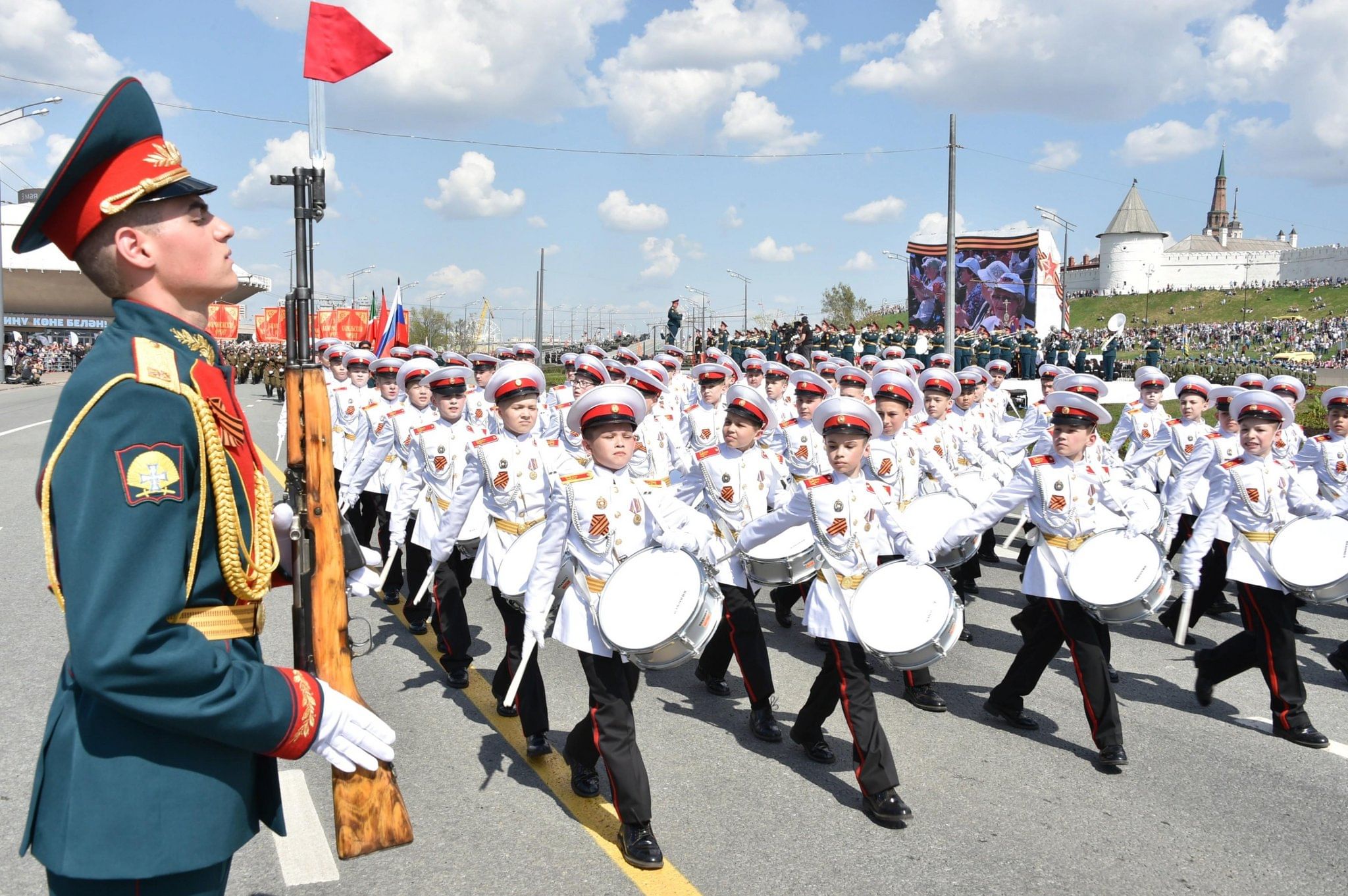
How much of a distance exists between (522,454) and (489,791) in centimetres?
228

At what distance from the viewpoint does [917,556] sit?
5266mm

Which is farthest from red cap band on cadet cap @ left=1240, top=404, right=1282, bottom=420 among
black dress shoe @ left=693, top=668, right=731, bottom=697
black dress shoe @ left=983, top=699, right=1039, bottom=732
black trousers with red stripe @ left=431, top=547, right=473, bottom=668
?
black trousers with red stripe @ left=431, top=547, right=473, bottom=668

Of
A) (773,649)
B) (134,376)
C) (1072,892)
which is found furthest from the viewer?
(773,649)

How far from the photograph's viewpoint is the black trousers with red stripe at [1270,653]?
19.4ft

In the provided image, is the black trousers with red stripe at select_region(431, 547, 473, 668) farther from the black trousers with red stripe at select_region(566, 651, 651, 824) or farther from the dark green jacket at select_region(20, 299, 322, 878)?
the dark green jacket at select_region(20, 299, 322, 878)

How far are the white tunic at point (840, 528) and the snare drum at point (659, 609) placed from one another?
2.73ft

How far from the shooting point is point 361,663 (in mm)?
7086

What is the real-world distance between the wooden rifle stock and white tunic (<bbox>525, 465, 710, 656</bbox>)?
193 cm

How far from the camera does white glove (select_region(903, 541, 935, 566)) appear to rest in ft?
17.2

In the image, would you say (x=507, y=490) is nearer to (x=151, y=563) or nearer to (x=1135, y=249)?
(x=151, y=563)

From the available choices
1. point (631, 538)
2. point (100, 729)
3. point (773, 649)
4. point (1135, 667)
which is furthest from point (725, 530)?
point (100, 729)

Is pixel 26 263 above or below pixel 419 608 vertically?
above

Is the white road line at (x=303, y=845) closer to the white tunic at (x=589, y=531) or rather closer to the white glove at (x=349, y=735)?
the white tunic at (x=589, y=531)

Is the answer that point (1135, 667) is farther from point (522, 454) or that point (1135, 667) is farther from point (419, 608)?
point (419, 608)
